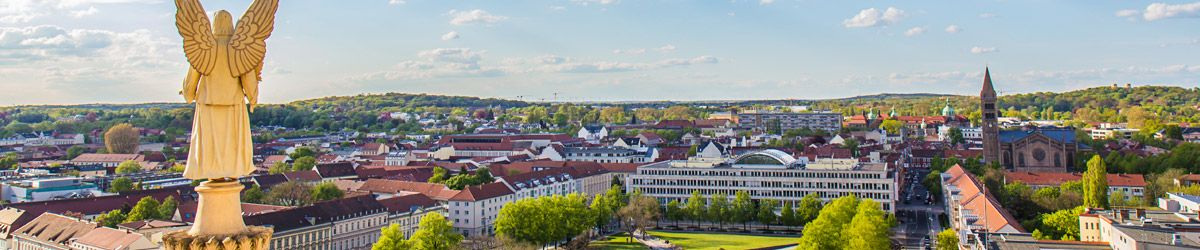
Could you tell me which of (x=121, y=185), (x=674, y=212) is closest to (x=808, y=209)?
(x=674, y=212)

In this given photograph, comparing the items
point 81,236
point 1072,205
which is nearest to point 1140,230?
point 1072,205

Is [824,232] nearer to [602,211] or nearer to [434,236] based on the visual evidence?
[602,211]

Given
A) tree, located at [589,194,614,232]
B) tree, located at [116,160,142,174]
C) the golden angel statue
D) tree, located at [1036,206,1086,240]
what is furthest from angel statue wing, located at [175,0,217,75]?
tree, located at [116,160,142,174]

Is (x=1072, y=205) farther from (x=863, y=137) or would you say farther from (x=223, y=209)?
(x=863, y=137)

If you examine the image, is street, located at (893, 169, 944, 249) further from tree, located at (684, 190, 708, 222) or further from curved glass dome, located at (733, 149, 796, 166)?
tree, located at (684, 190, 708, 222)

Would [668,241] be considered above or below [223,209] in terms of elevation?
below

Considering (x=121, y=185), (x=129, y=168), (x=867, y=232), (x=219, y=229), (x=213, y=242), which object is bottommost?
(x=867, y=232)
